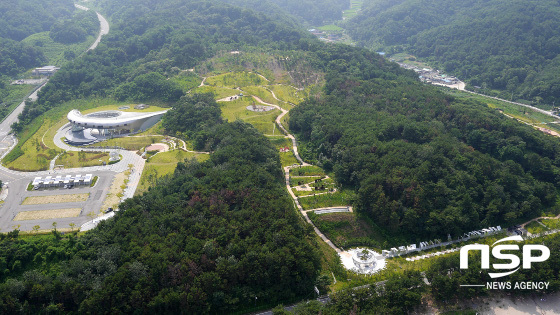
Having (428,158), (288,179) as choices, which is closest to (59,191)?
(288,179)

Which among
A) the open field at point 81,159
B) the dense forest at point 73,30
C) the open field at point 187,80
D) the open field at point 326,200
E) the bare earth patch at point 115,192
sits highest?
the dense forest at point 73,30

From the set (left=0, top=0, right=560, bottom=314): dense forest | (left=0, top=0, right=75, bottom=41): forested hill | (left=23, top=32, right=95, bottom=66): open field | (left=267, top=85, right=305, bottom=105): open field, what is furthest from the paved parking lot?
(left=0, top=0, right=75, bottom=41): forested hill

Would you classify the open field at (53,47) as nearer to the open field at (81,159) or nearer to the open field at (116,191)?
the open field at (81,159)

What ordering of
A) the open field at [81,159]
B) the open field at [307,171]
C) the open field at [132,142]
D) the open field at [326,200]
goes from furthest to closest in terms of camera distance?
the open field at [132,142], the open field at [81,159], the open field at [307,171], the open field at [326,200]

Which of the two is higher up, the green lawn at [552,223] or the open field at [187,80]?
the open field at [187,80]

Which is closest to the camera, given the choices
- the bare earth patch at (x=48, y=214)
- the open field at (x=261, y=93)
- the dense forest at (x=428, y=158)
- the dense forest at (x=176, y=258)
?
the dense forest at (x=176, y=258)

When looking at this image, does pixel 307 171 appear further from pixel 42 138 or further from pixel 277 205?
pixel 42 138

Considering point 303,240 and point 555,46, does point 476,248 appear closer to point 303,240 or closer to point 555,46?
point 303,240

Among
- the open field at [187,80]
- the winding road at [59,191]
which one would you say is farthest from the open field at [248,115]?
the winding road at [59,191]

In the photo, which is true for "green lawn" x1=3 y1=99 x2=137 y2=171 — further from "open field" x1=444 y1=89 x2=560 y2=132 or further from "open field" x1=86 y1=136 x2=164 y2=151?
"open field" x1=444 y1=89 x2=560 y2=132
